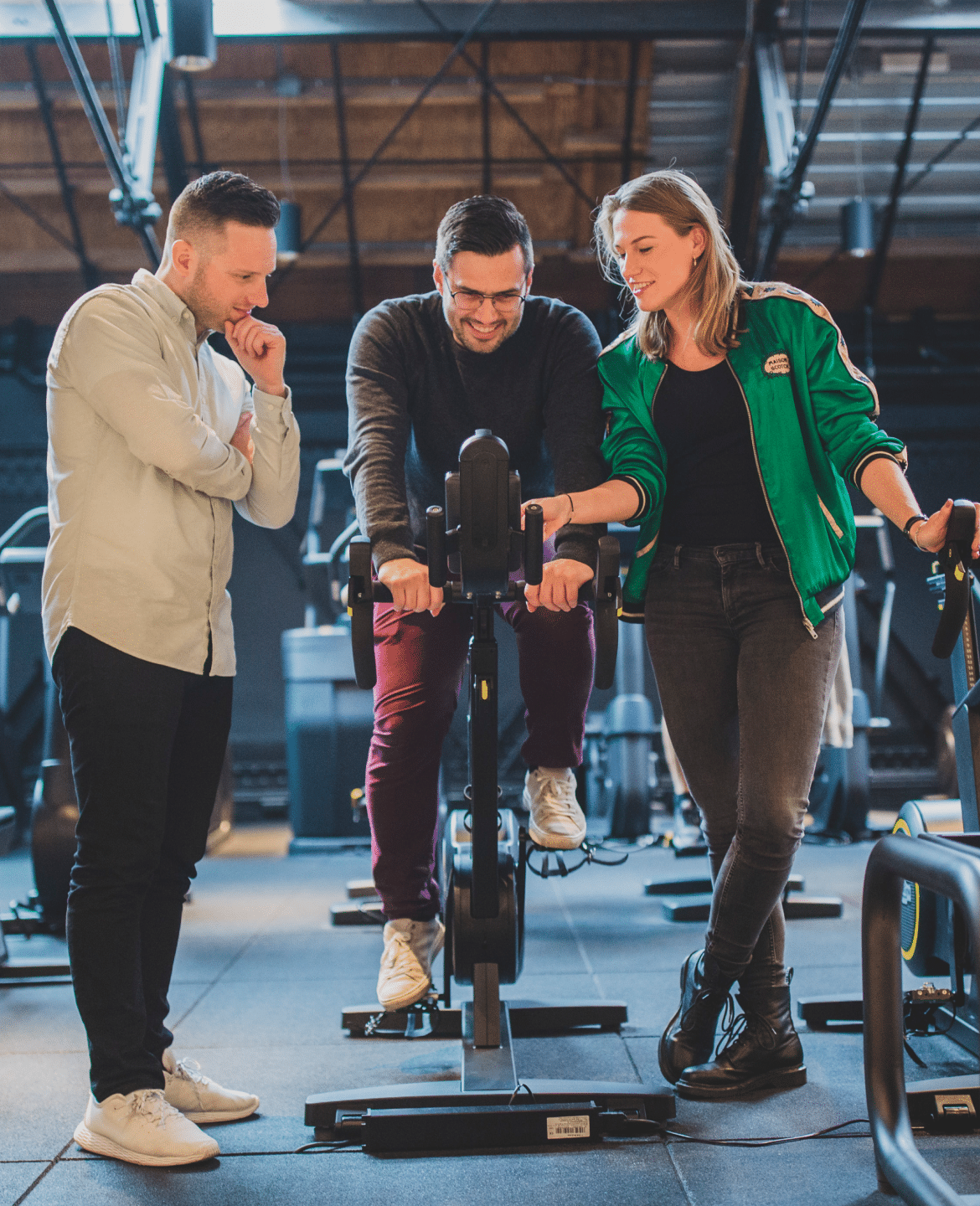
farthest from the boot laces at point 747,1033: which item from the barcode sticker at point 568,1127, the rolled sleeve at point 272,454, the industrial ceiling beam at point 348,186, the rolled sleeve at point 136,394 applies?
the industrial ceiling beam at point 348,186

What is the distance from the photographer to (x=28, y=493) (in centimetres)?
823

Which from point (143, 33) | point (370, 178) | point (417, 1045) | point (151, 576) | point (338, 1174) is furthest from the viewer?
point (370, 178)

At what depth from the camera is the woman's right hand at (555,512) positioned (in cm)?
194

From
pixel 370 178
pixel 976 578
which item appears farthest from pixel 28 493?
pixel 976 578

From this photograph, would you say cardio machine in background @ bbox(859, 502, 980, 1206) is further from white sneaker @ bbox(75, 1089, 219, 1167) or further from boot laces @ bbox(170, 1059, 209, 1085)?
boot laces @ bbox(170, 1059, 209, 1085)

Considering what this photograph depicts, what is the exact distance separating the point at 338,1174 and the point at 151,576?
1.05 m

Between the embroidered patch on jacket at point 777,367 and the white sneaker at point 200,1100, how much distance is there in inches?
67.2

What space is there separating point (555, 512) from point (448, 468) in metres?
0.40

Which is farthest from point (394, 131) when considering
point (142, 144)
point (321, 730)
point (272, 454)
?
point (272, 454)

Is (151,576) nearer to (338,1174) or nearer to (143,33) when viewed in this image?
(338,1174)

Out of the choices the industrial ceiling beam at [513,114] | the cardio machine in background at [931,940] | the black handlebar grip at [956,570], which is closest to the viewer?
the cardio machine in background at [931,940]

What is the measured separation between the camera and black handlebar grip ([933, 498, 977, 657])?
5.56 ft

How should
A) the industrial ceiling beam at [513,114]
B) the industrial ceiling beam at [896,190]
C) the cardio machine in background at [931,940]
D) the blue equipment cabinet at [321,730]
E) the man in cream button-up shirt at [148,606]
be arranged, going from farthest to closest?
the industrial ceiling beam at [896,190] < the industrial ceiling beam at [513,114] < the blue equipment cabinet at [321,730] < the man in cream button-up shirt at [148,606] < the cardio machine in background at [931,940]

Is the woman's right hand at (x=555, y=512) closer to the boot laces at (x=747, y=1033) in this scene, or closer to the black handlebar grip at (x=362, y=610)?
the black handlebar grip at (x=362, y=610)
